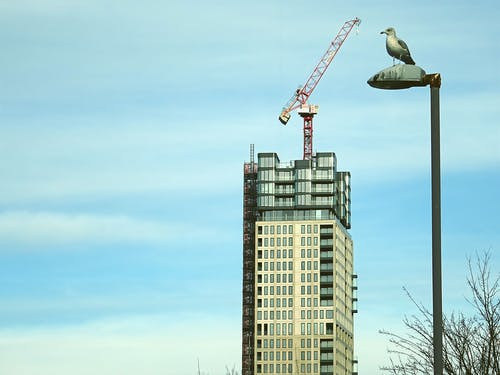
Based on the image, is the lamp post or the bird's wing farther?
the bird's wing

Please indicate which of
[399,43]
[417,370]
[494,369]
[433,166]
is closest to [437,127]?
[433,166]

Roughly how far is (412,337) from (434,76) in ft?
41.1

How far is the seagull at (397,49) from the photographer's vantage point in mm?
19141

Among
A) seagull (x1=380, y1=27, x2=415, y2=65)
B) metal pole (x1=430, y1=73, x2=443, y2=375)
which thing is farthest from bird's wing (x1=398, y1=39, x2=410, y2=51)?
metal pole (x1=430, y1=73, x2=443, y2=375)

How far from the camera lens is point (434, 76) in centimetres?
1853

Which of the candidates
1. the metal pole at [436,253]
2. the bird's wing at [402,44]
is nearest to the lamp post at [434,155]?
the metal pole at [436,253]

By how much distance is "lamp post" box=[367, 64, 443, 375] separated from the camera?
685 inches

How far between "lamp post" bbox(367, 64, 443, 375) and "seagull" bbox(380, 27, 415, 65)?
33 cm

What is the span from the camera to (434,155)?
17922mm

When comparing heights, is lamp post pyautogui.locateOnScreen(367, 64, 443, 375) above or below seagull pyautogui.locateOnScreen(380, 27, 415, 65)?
below

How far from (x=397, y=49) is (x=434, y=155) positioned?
2.11 meters

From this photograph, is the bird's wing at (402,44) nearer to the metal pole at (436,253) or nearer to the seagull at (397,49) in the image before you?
the seagull at (397,49)

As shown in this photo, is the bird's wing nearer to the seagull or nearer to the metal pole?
the seagull

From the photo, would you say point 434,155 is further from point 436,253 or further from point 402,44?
point 402,44
